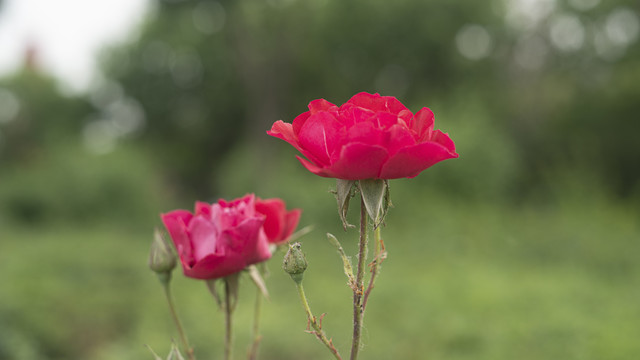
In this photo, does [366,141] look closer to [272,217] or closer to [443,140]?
[443,140]

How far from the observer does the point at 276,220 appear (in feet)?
3.17

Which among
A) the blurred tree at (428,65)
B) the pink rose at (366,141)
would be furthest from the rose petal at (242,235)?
the blurred tree at (428,65)

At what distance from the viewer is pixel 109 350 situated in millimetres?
3203

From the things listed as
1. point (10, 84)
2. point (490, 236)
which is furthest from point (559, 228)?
point (10, 84)

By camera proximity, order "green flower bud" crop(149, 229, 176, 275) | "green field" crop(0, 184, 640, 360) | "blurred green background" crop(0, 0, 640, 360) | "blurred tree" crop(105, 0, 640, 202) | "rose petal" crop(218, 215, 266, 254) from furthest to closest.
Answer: "blurred tree" crop(105, 0, 640, 202) → "blurred green background" crop(0, 0, 640, 360) → "green field" crop(0, 184, 640, 360) → "green flower bud" crop(149, 229, 176, 275) → "rose petal" crop(218, 215, 266, 254)

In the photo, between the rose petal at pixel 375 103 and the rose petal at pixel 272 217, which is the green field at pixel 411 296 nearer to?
the rose petal at pixel 272 217

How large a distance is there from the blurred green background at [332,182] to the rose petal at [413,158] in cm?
86

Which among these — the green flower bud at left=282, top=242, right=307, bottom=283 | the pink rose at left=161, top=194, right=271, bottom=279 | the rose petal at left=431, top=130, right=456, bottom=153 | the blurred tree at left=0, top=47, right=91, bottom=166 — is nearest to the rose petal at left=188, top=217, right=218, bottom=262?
the pink rose at left=161, top=194, right=271, bottom=279

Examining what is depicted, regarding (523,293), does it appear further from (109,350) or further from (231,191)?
(231,191)

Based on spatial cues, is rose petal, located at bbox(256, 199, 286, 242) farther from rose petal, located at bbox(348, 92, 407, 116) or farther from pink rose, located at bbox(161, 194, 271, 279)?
rose petal, located at bbox(348, 92, 407, 116)

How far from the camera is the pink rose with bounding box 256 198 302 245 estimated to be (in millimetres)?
956

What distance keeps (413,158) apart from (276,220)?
0.35 m

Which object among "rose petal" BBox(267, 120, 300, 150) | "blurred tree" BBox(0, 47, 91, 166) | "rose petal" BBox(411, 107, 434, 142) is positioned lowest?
"rose petal" BBox(267, 120, 300, 150)

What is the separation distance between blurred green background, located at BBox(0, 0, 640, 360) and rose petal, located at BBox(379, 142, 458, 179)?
2.83ft
